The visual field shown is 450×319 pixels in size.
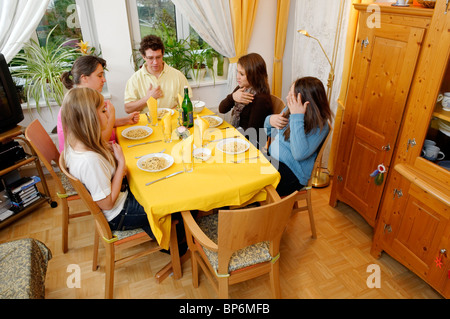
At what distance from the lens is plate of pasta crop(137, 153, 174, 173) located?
5.85ft

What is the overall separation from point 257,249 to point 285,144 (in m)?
0.76

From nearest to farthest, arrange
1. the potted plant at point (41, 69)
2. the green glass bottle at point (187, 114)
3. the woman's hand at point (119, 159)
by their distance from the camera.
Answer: the woman's hand at point (119, 159) < the green glass bottle at point (187, 114) < the potted plant at point (41, 69)

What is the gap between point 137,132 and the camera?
2232 mm

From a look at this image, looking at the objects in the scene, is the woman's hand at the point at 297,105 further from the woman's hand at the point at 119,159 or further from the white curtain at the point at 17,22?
the white curtain at the point at 17,22

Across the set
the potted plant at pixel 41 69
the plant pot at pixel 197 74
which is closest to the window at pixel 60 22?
the potted plant at pixel 41 69

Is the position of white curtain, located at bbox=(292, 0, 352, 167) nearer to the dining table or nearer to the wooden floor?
the wooden floor

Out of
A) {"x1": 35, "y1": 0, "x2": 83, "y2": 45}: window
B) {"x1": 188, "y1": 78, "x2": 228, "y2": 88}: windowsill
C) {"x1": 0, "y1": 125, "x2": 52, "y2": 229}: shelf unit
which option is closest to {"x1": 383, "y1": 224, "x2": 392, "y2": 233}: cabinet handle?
{"x1": 188, "y1": 78, "x2": 228, "y2": 88}: windowsill

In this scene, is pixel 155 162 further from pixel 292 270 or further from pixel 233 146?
pixel 292 270

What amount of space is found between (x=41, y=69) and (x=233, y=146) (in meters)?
1.89

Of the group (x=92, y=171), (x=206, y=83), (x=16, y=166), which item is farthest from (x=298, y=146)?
(x=16, y=166)

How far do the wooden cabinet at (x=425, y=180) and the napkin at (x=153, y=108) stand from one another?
1.58 m

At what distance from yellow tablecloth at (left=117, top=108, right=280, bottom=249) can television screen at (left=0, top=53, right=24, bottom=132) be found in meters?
1.14

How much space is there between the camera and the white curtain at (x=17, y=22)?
8.45 ft
